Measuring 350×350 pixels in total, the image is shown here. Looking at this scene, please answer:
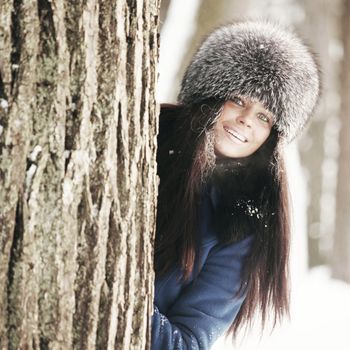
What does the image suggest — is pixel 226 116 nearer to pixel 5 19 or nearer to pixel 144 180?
pixel 144 180

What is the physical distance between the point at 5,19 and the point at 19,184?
0.39m

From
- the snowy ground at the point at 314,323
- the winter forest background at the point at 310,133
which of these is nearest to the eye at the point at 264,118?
the winter forest background at the point at 310,133

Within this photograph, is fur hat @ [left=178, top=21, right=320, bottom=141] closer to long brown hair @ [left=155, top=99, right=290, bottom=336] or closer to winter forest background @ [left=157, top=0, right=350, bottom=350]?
long brown hair @ [left=155, top=99, right=290, bottom=336]

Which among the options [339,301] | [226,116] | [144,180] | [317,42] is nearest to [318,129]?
[317,42]

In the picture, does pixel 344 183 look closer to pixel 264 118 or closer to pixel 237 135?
pixel 264 118

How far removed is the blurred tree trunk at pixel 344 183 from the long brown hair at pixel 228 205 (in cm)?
637

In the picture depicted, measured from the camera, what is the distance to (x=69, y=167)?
1505 millimetres

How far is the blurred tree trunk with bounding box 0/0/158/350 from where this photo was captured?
1450 millimetres

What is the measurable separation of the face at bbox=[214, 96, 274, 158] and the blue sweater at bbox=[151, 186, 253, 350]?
0.30m

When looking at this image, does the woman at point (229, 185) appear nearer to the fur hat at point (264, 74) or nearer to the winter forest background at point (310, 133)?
the fur hat at point (264, 74)

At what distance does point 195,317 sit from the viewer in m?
2.40

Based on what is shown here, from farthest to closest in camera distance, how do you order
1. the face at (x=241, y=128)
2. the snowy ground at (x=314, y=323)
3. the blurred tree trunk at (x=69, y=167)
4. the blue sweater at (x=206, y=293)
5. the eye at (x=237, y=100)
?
the snowy ground at (x=314, y=323) → the eye at (x=237, y=100) → the face at (x=241, y=128) → the blue sweater at (x=206, y=293) → the blurred tree trunk at (x=69, y=167)

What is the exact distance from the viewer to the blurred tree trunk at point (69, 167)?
4.76 feet

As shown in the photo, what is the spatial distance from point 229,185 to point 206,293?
52 cm
